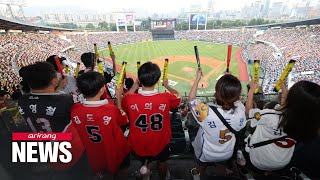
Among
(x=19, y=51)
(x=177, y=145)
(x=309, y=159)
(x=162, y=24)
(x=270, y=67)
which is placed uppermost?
(x=162, y=24)

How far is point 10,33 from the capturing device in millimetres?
19750

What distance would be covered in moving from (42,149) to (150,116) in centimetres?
121

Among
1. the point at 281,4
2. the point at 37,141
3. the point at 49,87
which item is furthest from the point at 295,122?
the point at 281,4

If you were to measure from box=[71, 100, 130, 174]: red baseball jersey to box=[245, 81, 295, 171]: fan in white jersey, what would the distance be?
3.62ft

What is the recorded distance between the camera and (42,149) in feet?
6.55

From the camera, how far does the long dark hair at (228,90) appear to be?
4.80ft

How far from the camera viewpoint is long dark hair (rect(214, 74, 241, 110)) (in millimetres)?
1462

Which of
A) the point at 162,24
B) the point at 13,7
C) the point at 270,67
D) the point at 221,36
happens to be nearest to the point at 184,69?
the point at 270,67

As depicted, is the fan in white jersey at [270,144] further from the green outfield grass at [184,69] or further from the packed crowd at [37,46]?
the green outfield grass at [184,69]

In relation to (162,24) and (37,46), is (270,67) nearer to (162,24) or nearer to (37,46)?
(37,46)

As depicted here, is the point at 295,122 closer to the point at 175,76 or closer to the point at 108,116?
the point at 108,116

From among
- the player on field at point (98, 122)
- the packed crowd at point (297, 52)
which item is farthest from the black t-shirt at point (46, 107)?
the packed crowd at point (297, 52)

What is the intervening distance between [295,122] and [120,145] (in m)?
1.42

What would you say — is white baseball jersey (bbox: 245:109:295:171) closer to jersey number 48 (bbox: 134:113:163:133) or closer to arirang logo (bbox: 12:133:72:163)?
jersey number 48 (bbox: 134:113:163:133)
